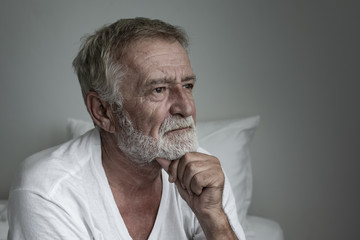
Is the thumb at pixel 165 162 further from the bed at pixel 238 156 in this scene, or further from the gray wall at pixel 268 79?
the gray wall at pixel 268 79

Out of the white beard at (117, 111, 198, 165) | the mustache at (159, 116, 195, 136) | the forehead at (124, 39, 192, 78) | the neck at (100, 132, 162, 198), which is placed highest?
the forehead at (124, 39, 192, 78)

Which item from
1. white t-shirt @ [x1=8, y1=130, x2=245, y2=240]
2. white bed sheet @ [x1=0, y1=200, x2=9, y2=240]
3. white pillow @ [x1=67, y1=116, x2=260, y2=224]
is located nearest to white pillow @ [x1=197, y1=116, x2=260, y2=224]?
white pillow @ [x1=67, y1=116, x2=260, y2=224]

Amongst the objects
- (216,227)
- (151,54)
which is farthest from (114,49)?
(216,227)

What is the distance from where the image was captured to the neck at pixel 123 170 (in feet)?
4.60

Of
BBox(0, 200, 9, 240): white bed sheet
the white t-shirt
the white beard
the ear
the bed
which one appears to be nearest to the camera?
the white t-shirt

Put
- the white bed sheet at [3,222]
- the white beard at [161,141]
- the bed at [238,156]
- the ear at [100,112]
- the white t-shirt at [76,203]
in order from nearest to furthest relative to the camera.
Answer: the white t-shirt at [76,203] → the white beard at [161,141] → the ear at [100,112] → the white bed sheet at [3,222] → the bed at [238,156]

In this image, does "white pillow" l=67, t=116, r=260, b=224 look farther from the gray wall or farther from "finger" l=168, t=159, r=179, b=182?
"finger" l=168, t=159, r=179, b=182

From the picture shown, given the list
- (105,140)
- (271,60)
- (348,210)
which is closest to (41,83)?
(105,140)

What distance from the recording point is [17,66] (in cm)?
229

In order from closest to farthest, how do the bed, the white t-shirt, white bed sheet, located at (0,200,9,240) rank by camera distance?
the white t-shirt → white bed sheet, located at (0,200,9,240) → the bed

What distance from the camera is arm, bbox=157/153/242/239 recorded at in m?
1.25

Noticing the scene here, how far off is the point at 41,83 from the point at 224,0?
3.27ft

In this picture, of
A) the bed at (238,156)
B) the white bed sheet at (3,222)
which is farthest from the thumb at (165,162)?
the white bed sheet at (3,222)

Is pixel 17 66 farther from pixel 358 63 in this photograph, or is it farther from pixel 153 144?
pixel 358 63
